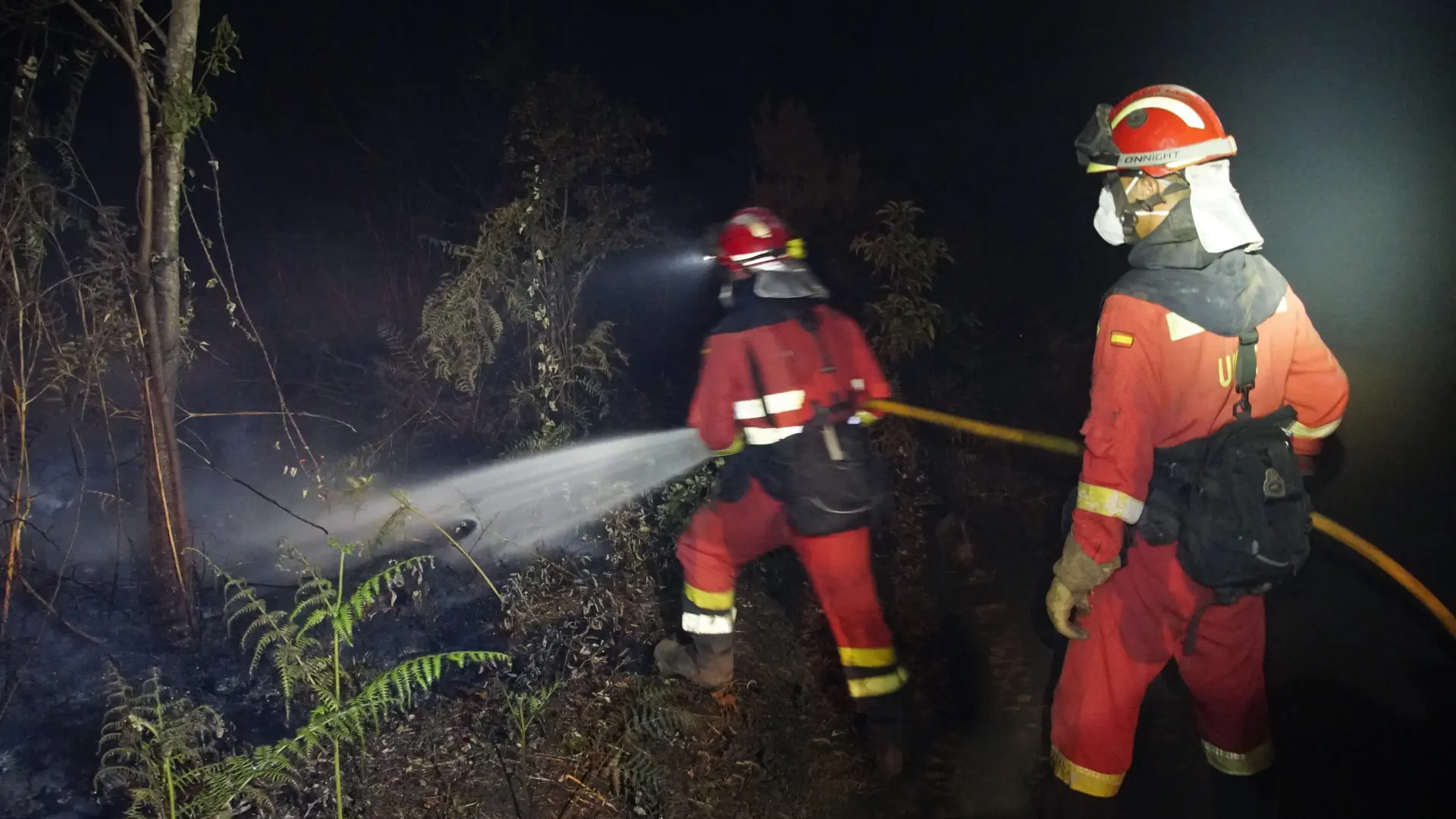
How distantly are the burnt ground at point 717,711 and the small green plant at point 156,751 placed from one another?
0.18 meters

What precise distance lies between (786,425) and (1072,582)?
1.29 metres

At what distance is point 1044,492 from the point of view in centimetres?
682

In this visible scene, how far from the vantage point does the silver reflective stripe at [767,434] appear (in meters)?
3.69

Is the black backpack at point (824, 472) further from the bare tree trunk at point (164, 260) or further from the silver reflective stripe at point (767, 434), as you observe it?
the bare tree trunk at point (164, 260)

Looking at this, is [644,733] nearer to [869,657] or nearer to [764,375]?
[869,657]

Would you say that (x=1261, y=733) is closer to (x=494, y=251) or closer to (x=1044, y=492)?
(x=1044, y=492)

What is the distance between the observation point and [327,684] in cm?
380

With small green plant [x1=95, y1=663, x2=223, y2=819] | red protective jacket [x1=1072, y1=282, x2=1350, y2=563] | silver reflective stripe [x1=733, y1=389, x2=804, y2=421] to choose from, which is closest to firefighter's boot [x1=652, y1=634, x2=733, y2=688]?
silver reflective stripe [x1=733, y1=389, x2=804, y2=421]

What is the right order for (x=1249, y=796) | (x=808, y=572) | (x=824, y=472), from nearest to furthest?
1. (x=1249, y=796)
2. (x=824, y=472)
3. (x=808, y=572)

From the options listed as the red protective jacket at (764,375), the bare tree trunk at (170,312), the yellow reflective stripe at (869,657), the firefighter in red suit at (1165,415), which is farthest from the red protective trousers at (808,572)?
the bare tree trunk at (170,312)

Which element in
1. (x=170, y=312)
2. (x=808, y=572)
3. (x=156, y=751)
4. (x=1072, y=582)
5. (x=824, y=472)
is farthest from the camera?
(x=170, y=312)

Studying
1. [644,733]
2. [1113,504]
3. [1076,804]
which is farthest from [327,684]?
[1113,504]

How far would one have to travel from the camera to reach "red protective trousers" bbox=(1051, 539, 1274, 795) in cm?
297

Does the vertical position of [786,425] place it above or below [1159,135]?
below
